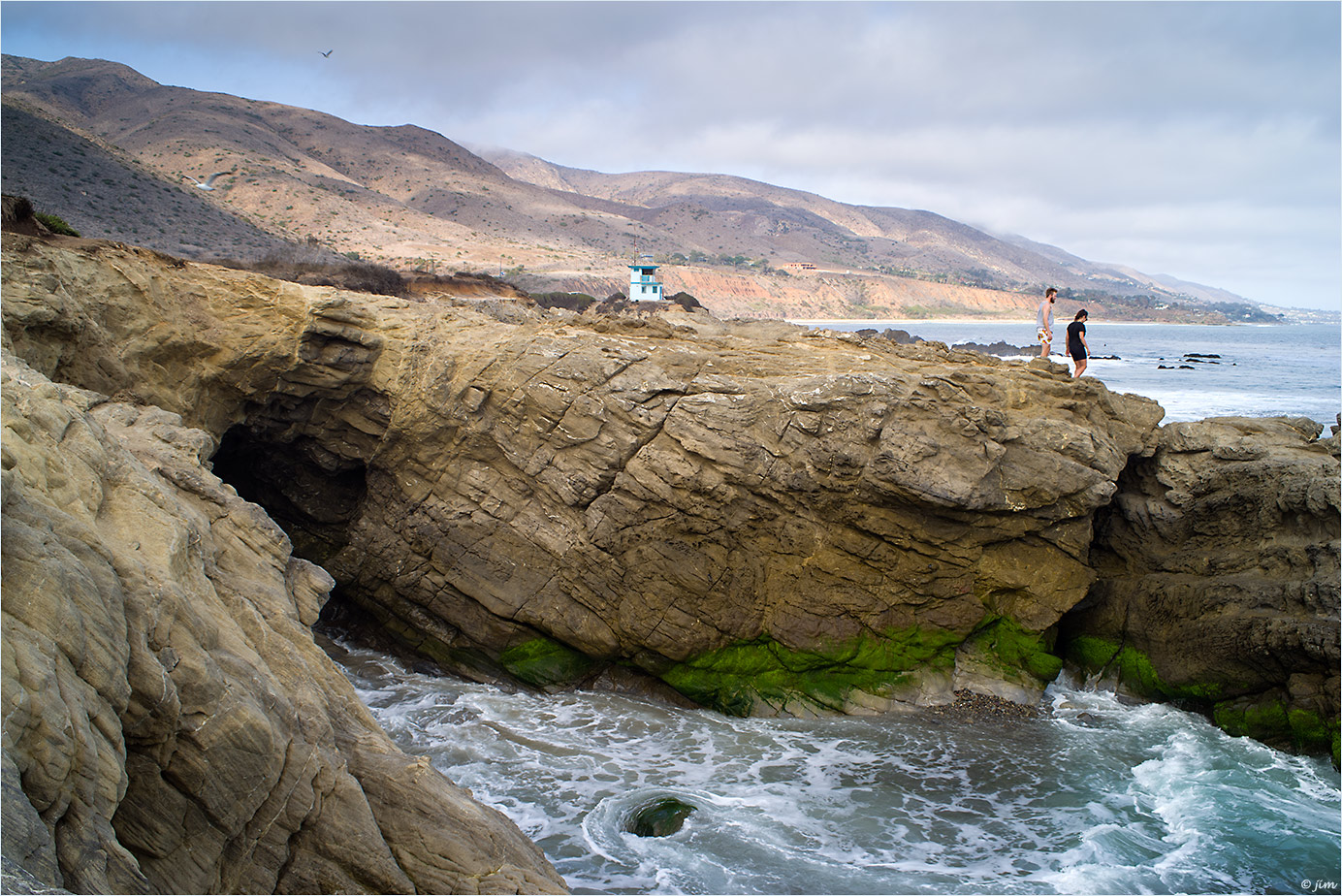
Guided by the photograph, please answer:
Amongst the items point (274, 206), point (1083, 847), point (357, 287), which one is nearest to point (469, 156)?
point (274, 206)

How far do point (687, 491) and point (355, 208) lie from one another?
8172cm

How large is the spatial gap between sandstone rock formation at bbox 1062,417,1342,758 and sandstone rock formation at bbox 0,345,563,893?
11.0 m

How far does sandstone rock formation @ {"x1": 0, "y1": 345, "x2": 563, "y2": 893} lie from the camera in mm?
4059

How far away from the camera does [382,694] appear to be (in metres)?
13.1

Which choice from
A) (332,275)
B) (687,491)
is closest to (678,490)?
(687,491)

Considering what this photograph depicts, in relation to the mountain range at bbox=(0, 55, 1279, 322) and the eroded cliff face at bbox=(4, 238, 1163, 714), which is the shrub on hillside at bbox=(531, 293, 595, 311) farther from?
the eroded cliff face at bbox=(4, 238, 1163, 714)

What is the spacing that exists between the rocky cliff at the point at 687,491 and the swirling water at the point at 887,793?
93cm

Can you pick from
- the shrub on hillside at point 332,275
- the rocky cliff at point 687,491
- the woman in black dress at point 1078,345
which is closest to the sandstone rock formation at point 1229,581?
the rocky cliff at point 687,491

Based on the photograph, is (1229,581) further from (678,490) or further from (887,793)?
(678,490)

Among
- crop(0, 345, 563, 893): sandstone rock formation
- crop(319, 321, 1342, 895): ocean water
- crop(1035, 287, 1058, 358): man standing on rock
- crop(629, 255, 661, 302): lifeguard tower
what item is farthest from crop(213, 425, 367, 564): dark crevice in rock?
crop(629, 255, 661, 302): lifeguard tower

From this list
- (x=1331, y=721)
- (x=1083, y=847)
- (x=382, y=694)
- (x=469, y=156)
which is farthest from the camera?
(x=469, y=156)

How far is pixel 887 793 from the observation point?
Answer: 36.0 feet

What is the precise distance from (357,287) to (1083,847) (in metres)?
24.2

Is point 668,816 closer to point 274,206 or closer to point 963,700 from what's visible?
point 963,700
